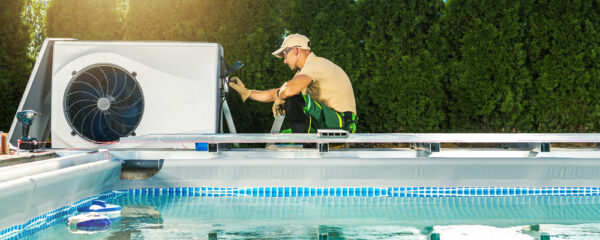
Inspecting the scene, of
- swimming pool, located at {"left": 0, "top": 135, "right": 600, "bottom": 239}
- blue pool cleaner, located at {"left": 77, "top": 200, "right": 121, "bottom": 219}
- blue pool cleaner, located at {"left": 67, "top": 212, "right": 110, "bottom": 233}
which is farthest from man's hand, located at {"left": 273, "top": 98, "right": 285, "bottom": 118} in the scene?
blue pool cleaner, located at {"left": 67, "top": 212, "right": 110, "bottom": 233}

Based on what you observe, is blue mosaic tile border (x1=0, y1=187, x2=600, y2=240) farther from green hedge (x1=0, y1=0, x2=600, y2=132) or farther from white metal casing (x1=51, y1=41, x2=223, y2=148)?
green hedge (x1=0, y1=0, x2=600, y2=132)

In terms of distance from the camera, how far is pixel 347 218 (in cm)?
369

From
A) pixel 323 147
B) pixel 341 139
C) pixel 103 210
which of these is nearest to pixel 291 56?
pixel 323 147

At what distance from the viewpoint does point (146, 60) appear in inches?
217

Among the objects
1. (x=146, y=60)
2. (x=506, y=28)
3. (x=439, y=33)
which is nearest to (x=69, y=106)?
(x=146, y=60)

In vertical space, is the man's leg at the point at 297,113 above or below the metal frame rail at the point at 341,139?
above

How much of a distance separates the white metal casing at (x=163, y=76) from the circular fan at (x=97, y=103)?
0.07 meters

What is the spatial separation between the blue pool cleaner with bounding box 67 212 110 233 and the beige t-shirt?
2751 mm

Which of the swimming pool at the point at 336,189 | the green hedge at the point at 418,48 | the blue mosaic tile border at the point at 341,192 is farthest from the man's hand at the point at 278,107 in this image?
the blue mosaic tile border at the point at 341,192

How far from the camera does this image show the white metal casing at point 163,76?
551 centimetres

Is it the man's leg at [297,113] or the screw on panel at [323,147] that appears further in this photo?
the man's leg at [297,113]

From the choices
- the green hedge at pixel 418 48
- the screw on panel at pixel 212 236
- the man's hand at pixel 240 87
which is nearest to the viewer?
the screw on panel at pixel 212 236

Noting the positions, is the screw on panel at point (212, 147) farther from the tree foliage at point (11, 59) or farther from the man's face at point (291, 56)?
the tree foliage at point (11, 59)

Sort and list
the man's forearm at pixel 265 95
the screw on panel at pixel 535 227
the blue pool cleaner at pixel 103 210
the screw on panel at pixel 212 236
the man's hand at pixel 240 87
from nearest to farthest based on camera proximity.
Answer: the screw on panel at pixel 212 236 → the screw on panel at pixel 535 227 → the blue pool cleaner at pixel 103 210 → the man's hand at pixel 240 87 → the man's forearm at pixel 265 95
